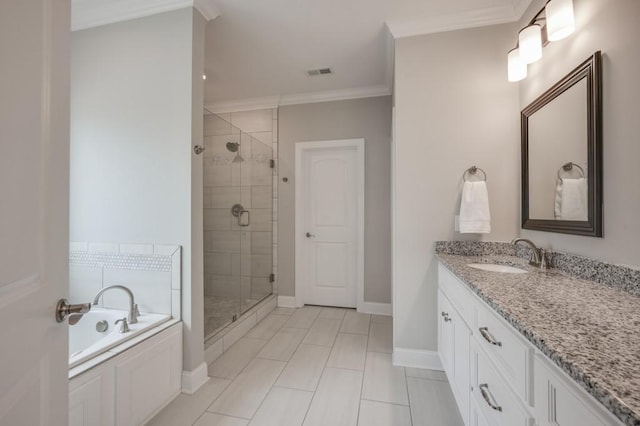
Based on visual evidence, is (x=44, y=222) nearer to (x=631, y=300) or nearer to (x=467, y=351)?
(x=467, y=351)

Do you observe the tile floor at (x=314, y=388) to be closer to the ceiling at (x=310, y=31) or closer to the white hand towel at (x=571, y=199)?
the white hand towel at (x=571, y=199)

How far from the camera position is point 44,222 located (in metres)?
0.64

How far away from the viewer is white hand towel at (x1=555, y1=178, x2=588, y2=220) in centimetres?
130

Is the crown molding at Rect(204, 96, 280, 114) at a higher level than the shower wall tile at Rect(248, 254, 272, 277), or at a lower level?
higher

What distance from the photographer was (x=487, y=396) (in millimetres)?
1001

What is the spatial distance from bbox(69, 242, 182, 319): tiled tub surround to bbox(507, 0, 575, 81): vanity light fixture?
2.40 m

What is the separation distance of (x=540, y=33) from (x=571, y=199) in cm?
96

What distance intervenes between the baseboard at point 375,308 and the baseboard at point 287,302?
799 millimetres

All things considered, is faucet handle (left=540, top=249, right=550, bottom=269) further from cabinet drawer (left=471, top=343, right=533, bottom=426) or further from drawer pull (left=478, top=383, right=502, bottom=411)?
drawer pull (left=478, top=383, right=502, bottom=411)

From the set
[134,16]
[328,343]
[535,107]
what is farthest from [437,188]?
[134,16]

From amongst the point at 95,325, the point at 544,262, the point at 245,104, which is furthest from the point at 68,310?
the point at 245,104

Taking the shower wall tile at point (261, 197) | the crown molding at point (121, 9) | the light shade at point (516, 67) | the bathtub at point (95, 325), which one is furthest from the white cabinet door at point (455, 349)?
the crown molding at point (121, 9)

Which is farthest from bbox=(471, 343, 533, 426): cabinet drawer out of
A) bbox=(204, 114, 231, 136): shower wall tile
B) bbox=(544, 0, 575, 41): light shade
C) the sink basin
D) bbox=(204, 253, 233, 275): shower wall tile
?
bbox=(204, 114, 231, 136): shower wall tile

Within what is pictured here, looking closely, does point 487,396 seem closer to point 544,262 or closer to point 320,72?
point 544,262
